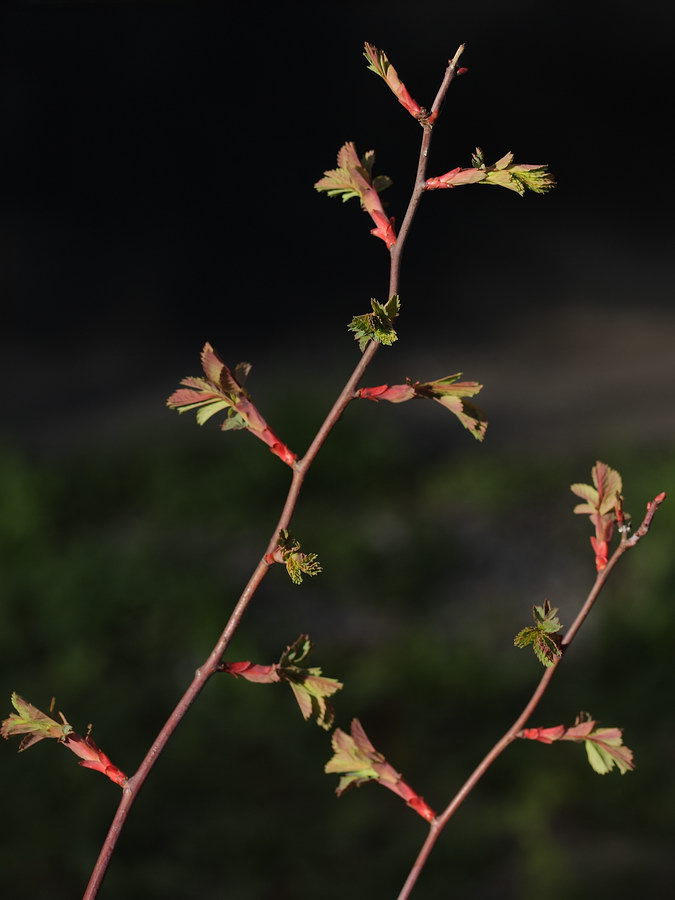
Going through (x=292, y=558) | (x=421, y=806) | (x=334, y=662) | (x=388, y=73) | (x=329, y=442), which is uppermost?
(x=388, y=73)

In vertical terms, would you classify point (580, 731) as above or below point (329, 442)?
above

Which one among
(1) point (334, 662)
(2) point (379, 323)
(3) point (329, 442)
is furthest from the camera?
(3) point (329, 442)

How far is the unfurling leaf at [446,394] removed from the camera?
380 mm

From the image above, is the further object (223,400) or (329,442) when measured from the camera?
(329,442)

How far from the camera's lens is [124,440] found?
3.71 metres

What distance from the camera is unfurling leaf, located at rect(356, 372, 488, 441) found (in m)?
0.38

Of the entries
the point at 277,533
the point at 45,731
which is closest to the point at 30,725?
the point at 45,731

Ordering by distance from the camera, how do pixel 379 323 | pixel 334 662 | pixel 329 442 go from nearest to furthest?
pixel 379 323, pixel 334 662, pixel 329 442

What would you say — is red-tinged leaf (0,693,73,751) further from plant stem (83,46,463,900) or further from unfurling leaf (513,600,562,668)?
unfurling leaf (513,600,562,668)

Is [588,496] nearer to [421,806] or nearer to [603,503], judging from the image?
[603,503]

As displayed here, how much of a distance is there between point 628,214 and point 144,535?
410 cm

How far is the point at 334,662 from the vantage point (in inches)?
97.2

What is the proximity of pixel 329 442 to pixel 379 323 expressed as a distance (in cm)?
301

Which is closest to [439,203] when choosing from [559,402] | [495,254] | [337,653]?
[495,254]
